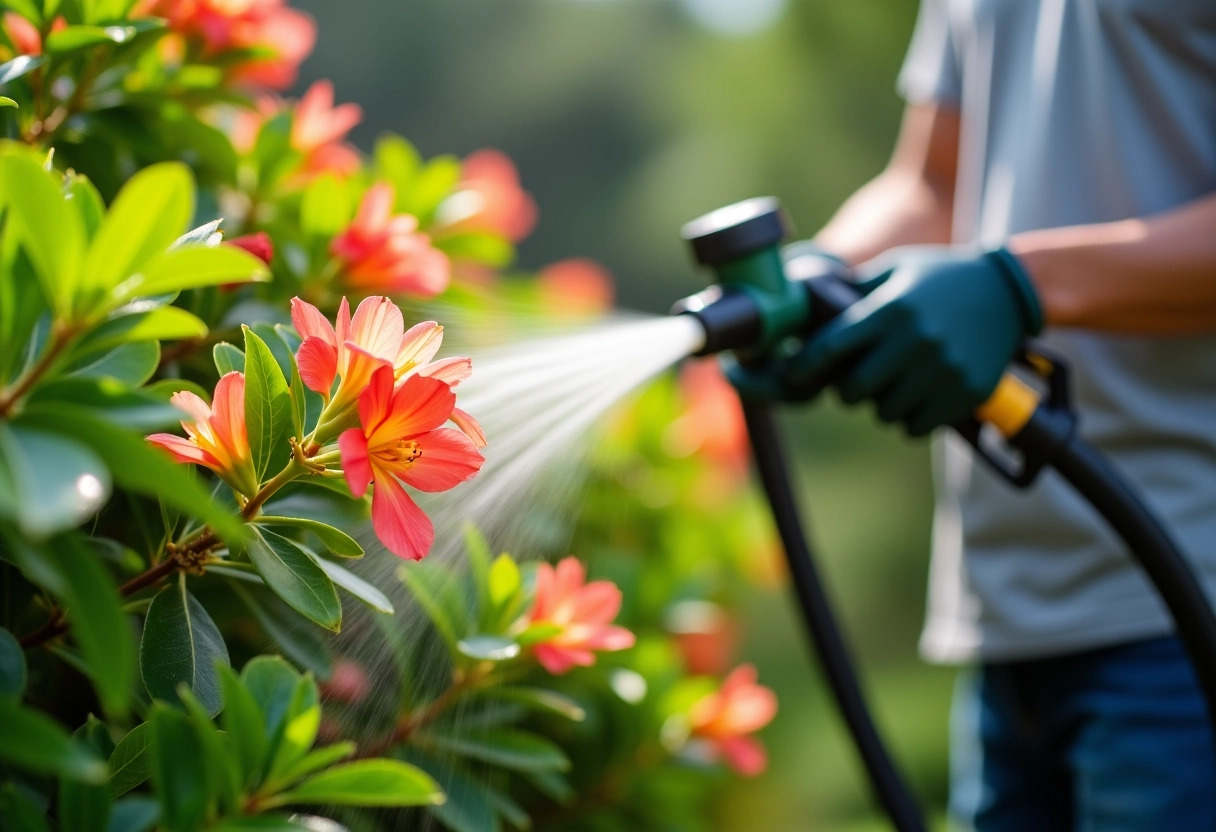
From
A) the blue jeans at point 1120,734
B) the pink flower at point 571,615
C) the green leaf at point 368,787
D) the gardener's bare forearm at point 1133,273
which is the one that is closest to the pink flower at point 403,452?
the green leaf at point 368,787

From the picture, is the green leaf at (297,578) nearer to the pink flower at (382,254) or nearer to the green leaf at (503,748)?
the green leaf at (503,748)

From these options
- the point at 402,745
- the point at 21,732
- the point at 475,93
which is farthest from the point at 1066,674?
the point at 475,93

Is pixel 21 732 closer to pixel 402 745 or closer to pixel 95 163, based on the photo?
pixel 402 745

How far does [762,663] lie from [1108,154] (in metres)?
2.26

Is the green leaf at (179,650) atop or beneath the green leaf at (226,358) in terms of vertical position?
beneath

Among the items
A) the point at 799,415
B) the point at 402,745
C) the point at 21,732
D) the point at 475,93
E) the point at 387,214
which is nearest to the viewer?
the point at 21,732

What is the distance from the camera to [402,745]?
767 mm

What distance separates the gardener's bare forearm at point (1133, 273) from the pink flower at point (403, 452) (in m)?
0.69

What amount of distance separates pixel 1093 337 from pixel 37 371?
3.52 feet

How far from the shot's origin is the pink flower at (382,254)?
2.81 ft

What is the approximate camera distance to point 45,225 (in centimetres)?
39

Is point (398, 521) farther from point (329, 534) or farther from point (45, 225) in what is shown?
point (45, 225)

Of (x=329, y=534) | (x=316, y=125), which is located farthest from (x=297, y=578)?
(x=316, y=125)

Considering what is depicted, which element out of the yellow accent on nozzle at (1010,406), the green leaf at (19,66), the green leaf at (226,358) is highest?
the green leaf at (19,66)
